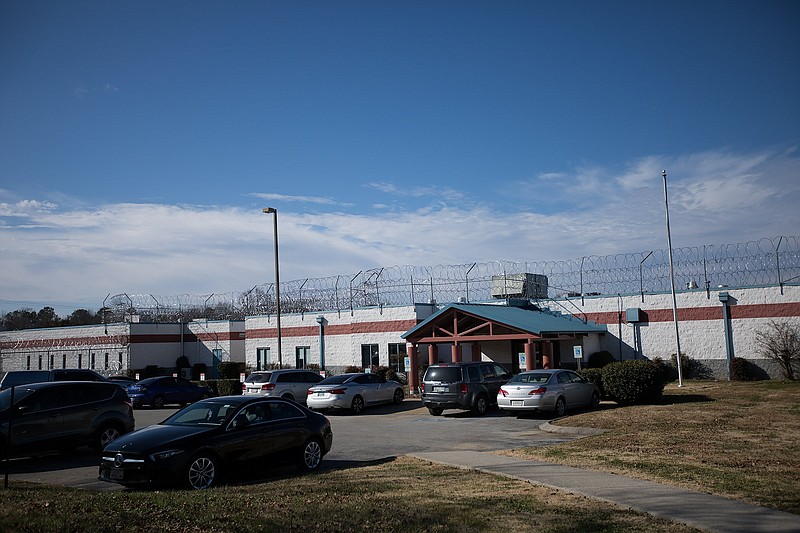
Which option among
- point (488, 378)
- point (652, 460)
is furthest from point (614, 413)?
point (652, 460)

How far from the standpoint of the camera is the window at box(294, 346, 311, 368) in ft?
146

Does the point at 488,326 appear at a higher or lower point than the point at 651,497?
higher

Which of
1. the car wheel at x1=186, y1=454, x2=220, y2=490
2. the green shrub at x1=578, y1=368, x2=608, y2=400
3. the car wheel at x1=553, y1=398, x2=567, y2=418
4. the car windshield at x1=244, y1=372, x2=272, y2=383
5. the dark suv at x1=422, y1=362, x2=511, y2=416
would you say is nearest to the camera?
the car wheel at x1=186, y1=454, x2=220, y2=490

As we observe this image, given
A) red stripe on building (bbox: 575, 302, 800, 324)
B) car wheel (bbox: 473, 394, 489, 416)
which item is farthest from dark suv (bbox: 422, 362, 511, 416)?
red stripe on building (bbox: 575, 302, 800, 324)

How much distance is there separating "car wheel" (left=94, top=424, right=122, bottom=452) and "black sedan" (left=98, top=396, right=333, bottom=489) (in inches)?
159

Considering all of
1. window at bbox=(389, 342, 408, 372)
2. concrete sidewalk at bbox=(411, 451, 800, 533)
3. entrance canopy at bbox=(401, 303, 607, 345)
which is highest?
entrance canopy at bbox=(401, 303, 607, 345)

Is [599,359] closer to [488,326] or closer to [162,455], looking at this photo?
[488,326]

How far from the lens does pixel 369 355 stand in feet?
134

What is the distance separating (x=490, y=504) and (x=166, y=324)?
154 ft

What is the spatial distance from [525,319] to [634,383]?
844 cm

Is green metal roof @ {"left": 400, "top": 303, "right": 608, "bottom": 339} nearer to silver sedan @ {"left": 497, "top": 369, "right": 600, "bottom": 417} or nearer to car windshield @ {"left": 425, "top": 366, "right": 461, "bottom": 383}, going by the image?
silver sedan @ {"left": 497, "top": 369, "right": 600, "bottom": 417}

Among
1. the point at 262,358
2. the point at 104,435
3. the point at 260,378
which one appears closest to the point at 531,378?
the point at 260,378

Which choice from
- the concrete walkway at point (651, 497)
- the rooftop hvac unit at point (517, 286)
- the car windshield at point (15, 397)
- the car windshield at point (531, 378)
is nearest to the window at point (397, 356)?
the rooftop hvac unit at point (517, 286)

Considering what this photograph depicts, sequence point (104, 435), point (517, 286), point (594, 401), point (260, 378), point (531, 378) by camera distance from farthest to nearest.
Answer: point (517, 286) → point (260, 378) → point (594, 401) → point (531, 378) → point (104, 435)
